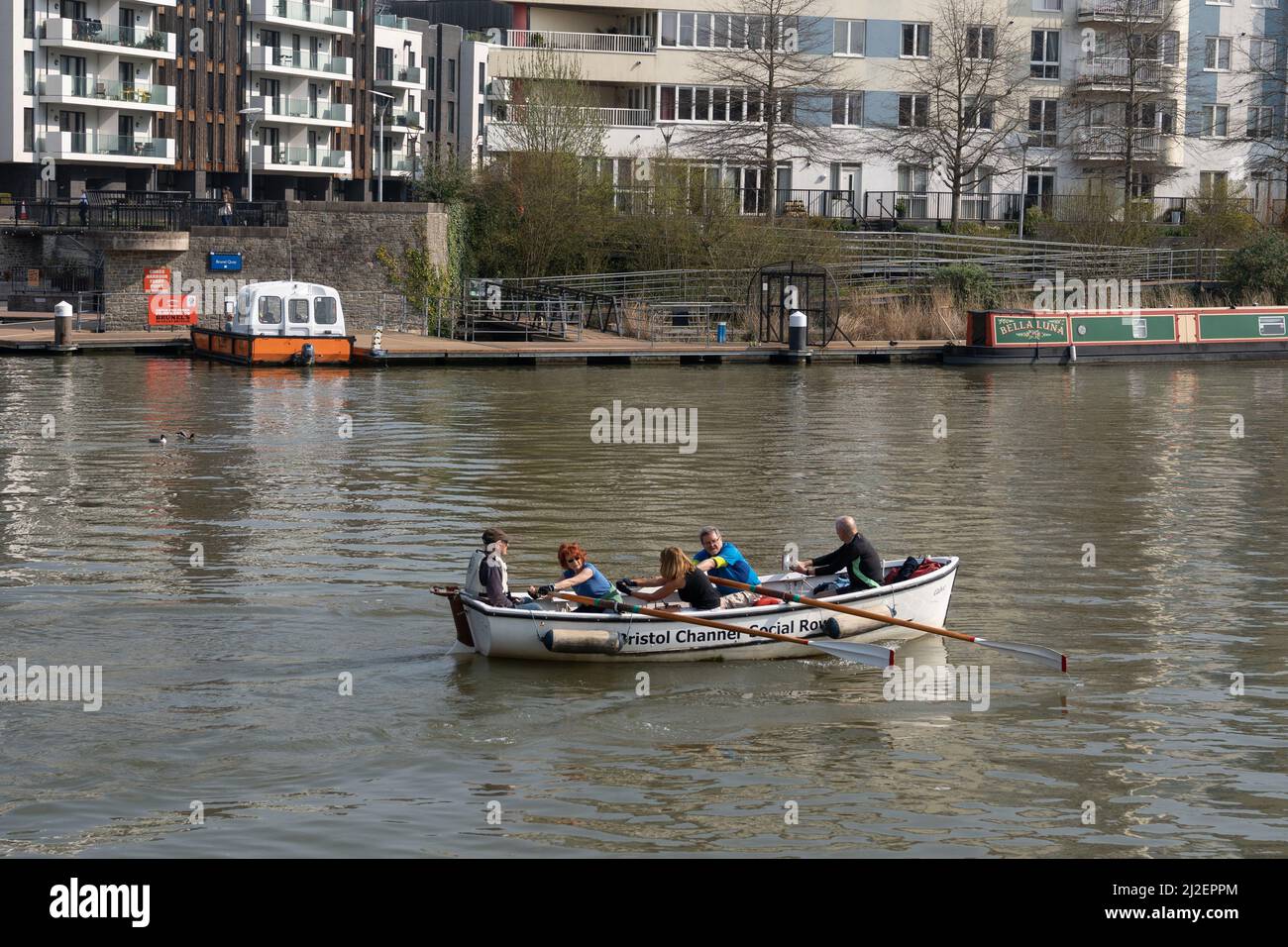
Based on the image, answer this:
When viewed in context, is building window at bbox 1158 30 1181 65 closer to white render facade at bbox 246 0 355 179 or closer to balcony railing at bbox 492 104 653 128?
balcony railing at bbox 492 104 653 128

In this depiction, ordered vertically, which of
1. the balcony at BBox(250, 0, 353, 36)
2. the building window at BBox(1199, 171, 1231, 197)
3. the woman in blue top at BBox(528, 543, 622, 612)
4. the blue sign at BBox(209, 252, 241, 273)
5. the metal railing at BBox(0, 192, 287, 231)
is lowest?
the woman in blue top at BBox(528, 543, 622, 612)

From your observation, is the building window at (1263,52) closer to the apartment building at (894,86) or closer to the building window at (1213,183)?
the apartment building at (894,86)

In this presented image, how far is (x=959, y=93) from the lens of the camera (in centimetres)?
7156

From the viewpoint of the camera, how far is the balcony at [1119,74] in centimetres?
7619

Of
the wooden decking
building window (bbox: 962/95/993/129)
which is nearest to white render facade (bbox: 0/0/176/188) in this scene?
the wooden decking

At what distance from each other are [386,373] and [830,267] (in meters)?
19.9

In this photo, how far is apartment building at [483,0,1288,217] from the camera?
7438 centimetres

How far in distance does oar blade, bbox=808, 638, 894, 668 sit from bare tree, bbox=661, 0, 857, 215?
50.0 meters

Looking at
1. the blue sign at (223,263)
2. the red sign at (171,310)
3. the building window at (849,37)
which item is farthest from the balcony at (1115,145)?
the red sign at (171,310)

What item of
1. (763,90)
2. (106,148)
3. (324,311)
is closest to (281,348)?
(324,311)

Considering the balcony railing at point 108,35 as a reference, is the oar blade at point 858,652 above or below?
below

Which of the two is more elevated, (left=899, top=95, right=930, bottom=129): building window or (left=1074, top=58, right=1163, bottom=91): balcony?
(left=1074, top=58, right=1163, bottom=91): balcony

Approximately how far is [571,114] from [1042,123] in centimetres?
2497

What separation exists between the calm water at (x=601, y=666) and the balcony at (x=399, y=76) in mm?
72473
